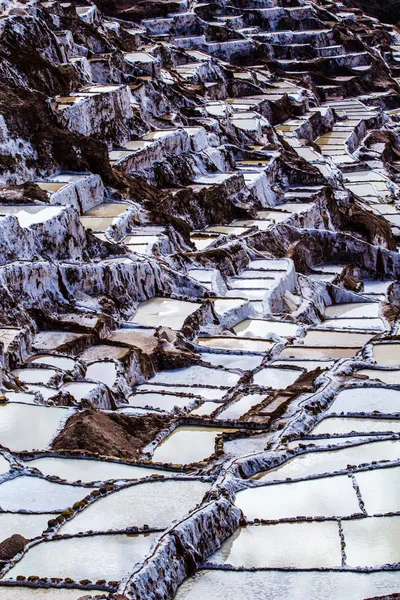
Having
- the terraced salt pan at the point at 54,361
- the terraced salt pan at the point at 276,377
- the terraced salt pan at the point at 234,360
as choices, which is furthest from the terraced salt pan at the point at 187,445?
the terraced salt pan at the point at 234,360

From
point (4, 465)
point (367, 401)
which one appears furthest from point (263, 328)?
point (4, 465)

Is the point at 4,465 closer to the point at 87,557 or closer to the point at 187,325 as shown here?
the point at 87,557

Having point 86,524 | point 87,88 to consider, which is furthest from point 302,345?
point 87,88

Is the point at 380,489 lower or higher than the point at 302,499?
higher

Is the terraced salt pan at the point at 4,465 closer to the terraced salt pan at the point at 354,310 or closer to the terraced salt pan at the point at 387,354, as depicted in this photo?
Answer: the terraced salt pan at the point at 387,354

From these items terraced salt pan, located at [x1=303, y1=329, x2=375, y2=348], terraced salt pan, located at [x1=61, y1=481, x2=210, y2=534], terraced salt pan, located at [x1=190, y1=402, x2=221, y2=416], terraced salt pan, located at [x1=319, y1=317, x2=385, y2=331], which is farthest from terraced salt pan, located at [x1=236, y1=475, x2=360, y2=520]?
terraced salt pan, located at [x1=319, y1=317, x2=385, y2=331]
